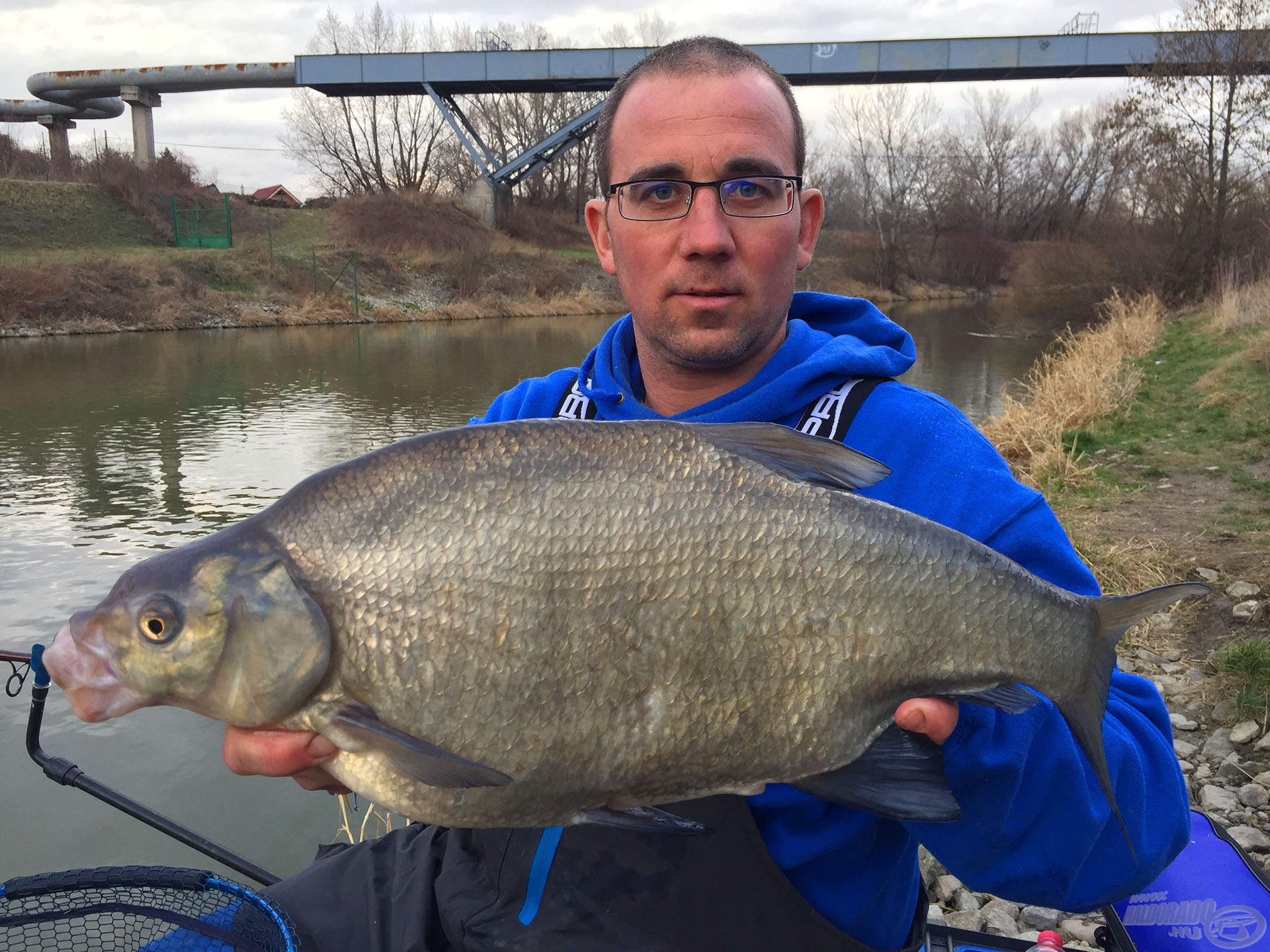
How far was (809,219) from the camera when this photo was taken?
260cm

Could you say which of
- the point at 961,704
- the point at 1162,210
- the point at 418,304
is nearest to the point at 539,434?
the point at 961,704

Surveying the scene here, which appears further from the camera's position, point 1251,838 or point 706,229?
point 1251,838

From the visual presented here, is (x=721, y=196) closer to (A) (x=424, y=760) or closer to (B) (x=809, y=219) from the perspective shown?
(B) (x=809, y=219)

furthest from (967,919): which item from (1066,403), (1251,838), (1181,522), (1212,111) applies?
(1212,111)

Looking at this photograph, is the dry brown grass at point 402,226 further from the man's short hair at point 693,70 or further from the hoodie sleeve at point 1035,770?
the hoodie sleeve at point 1035,770

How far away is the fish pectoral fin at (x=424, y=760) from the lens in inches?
57.2

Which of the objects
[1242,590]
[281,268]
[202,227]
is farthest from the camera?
[202,227]

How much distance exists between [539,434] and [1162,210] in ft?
96.4

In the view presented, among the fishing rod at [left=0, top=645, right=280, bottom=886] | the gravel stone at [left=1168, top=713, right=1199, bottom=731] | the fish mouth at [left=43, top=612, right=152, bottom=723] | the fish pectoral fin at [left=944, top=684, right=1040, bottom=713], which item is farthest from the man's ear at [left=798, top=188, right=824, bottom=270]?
the gravel stone at [left=1168, top=713, right=1199, bottom=731]

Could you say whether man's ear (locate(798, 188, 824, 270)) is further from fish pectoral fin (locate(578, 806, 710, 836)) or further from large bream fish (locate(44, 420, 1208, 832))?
fish pectoral fin (locate(578, 806, 710, 836))

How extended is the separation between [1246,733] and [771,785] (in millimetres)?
3223

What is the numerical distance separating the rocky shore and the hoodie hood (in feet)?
5.18

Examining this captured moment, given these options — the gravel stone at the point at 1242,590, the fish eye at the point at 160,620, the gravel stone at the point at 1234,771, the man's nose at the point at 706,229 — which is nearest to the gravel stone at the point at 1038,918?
the gravel stone at the point at 1234,771

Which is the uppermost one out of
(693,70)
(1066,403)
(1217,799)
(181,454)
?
(693,70)
